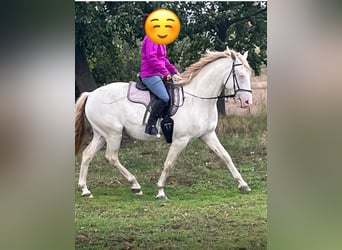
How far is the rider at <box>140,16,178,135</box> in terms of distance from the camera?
3.23 meters

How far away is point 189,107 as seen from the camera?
3.32 metres

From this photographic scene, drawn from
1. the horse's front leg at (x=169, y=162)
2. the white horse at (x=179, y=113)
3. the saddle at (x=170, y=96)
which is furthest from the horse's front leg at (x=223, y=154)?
the saddle at (x=170, y=96)

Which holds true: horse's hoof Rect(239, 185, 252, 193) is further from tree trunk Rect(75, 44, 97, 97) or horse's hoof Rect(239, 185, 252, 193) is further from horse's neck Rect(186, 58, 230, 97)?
tree trunk Rect(75, 44, 97, 97)

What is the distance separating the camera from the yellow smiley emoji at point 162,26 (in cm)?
321

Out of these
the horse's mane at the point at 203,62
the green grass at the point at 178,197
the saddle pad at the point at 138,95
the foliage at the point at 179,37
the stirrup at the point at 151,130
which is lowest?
the green grass at the point at 178,197

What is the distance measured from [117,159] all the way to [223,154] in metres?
0.70

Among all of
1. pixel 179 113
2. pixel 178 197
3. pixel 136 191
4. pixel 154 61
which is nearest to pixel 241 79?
pixel 179 113

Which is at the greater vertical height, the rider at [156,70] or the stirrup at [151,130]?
the rider at [156,70]

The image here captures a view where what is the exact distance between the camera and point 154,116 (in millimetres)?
3301

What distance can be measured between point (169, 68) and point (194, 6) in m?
0.43

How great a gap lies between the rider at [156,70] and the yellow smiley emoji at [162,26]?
0.04 meters

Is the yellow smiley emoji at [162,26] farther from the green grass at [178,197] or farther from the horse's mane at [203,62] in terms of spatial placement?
the green grass at [178,197]
